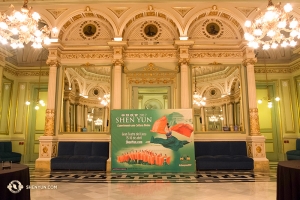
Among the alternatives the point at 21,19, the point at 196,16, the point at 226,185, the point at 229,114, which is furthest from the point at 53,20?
the point at 226,185

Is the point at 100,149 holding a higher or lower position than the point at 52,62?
lower

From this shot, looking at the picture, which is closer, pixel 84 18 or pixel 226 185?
pixel 226 185

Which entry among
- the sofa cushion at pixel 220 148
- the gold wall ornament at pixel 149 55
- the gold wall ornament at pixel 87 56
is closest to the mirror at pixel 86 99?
the gold wall ornament at pixel 87 56

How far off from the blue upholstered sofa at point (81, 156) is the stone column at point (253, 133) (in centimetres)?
471

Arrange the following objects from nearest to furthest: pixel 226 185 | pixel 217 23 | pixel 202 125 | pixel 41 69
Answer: pixel 226 185 < pixel 202 125 < pixel 217 23 < pixel 41 69

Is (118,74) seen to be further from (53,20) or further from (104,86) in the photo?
(53,20)

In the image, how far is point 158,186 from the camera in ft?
16.2

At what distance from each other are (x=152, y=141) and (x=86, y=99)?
3.03 metres

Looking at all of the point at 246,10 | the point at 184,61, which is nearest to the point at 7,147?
the point at 184,61

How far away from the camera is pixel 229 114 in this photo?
310 inches

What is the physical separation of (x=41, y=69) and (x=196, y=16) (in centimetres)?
696

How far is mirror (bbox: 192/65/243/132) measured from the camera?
25.6ft

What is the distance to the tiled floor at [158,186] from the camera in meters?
4.17

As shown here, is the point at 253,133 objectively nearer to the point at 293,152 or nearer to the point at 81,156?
the point at 293,152
